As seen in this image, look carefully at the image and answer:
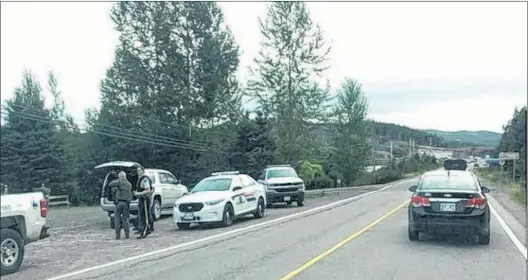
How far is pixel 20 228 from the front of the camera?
10.8 meters

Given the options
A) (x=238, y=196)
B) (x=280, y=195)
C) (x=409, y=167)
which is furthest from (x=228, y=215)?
(x=409, y=167)

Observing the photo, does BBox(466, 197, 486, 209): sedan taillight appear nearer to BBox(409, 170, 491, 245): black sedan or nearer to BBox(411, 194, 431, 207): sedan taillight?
BBox(409, 170, 491, 245): black sedan

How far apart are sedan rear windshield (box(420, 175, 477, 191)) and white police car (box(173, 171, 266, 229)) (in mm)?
6633

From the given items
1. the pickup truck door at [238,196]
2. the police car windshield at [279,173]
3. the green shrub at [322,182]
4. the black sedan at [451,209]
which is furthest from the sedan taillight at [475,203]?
the green shrub at [322,182]

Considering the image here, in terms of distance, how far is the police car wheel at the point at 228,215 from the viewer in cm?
1922

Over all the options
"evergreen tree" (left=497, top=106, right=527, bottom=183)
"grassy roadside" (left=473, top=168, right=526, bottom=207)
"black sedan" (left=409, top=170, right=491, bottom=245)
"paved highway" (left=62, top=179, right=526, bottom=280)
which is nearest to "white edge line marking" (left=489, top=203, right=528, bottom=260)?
"paved highway" (left=62, top=179, right=526, bottom=280)

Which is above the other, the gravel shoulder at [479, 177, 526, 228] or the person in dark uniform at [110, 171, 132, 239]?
the person in dark uniform at [110, 171, 132, 239]

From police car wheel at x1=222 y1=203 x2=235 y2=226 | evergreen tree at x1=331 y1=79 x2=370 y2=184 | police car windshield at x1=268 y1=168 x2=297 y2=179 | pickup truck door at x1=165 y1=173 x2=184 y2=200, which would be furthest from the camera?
evergreen tree at x1=331 y1=79 x2=370 y2=184

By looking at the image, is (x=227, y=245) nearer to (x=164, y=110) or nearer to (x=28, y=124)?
(x=28, y=124)

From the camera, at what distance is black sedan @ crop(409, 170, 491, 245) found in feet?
45.1

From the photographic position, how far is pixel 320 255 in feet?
40.0

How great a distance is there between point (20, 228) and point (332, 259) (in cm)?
550

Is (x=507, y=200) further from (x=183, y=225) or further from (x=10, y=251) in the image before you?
(x=10, y=251)

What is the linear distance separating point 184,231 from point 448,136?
11881 millimetres
